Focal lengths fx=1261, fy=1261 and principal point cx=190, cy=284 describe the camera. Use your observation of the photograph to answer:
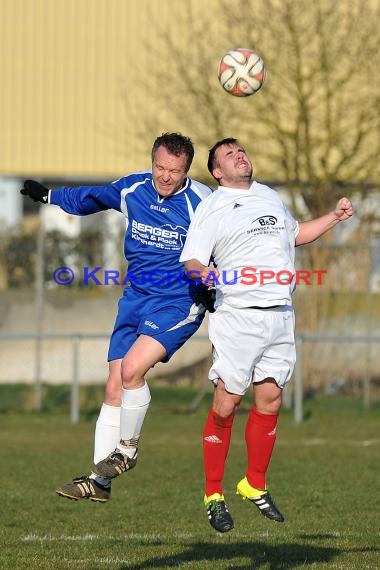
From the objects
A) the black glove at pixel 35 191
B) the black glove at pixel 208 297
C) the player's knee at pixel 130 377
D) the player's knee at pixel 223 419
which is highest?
the black glove at pixel 35 191

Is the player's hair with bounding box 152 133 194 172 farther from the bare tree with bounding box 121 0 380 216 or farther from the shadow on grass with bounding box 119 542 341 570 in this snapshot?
the bare tree with bounding box 121 0 380 216

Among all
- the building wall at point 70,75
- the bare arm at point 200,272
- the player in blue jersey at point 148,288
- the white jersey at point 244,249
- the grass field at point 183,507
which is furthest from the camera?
the building wall at point 70,75

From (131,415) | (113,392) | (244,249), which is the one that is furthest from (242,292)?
(113,392)

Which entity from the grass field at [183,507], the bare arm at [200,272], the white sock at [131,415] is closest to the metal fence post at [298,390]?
the grass field at [183,507]

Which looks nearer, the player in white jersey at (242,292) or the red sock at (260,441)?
the player in white jersey at (242,292)

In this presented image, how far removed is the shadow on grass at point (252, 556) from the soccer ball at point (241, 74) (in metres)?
3.15

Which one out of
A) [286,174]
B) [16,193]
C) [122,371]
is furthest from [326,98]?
[122,371]

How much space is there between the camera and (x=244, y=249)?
729 centimetres

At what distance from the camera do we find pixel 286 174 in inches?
803

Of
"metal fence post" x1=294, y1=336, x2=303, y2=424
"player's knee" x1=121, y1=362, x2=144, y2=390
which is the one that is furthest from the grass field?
"player's knee" x1=121, y1=362, x2=144, y2=390

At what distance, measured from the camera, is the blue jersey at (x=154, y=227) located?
→ 25.2 ft

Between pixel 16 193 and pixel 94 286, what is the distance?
10.8 metres

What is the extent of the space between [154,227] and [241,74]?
5.71 feet

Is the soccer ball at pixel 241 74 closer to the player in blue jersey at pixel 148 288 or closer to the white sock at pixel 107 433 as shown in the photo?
the player in blue jersey at pixel 148 288
